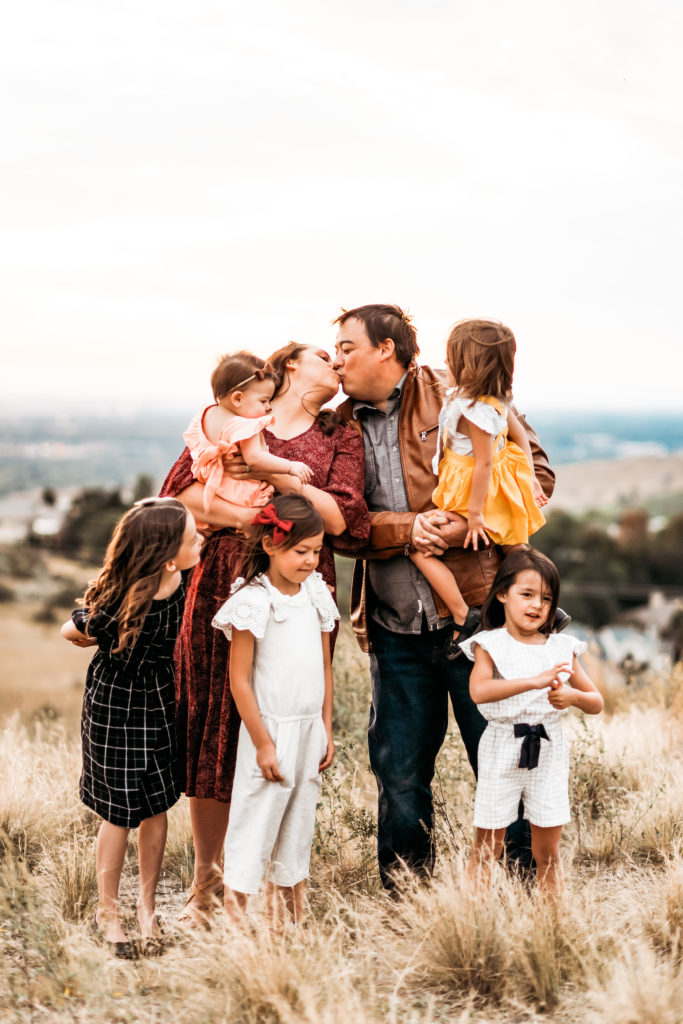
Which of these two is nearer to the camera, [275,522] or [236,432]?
[275,522]

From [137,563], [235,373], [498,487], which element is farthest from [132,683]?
[498,487]

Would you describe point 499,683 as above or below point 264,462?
below

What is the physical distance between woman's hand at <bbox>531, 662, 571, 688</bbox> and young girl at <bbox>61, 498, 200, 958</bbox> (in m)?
1.24

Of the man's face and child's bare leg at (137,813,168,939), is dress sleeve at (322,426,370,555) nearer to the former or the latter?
the man's face

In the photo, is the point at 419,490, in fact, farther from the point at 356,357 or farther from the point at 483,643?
the point at 483,643

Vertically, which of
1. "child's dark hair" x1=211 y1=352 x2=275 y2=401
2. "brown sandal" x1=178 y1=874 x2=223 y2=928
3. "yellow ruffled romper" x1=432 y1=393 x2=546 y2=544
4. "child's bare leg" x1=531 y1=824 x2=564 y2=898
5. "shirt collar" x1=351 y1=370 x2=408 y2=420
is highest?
"child's dark hair" x1=211 y1=352 x2=275 y2=401

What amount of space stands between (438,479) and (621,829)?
2.00m

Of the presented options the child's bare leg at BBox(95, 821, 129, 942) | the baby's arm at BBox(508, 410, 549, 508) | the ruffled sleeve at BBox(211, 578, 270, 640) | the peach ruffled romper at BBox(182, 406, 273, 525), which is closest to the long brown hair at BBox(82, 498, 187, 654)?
the peach ruffled romper at BBox(182, 406, 273, 525)

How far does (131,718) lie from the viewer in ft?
11.3

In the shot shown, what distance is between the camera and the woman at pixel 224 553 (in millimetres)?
3461

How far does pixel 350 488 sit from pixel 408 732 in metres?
1.00

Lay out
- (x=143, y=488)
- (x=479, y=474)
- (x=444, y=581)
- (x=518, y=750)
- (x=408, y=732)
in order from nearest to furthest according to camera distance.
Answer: (x=518, y=750) < (x=479, y=474) < (x=444, y=581) < (x=408, y=732) < (x=143, y=488)

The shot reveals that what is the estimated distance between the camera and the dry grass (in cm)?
287

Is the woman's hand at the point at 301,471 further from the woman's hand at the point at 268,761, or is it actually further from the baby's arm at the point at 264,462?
the woman's hand at the point at 268,761
